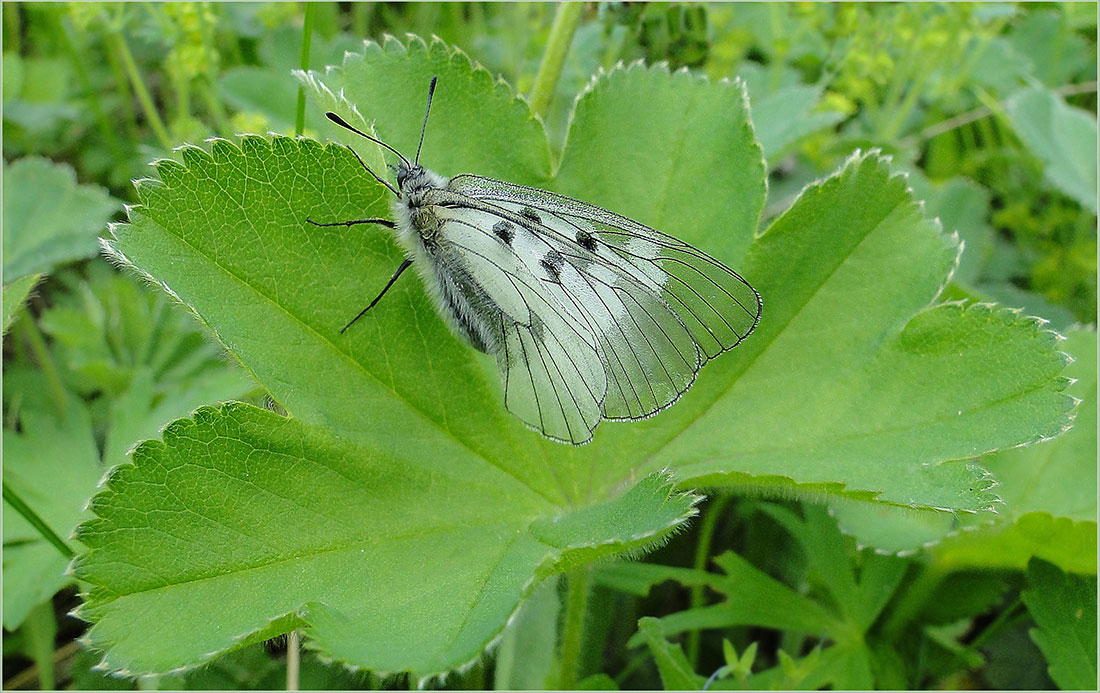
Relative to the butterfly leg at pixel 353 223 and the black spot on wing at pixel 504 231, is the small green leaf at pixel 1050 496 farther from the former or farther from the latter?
the butterfly leg at pixel 353 223

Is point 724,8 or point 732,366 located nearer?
point 732,366

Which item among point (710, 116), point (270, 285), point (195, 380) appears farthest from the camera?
point (195, 380)

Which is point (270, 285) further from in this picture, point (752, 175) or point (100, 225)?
point (100, 225)

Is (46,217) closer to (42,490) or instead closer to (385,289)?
(42,490)

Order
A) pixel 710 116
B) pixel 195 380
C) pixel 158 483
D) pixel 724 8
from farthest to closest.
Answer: pixel 724 8
pixel 195 380
pixel 710 116
pixel 158 483

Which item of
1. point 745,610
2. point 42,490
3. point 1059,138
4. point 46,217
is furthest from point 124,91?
point 1059,138

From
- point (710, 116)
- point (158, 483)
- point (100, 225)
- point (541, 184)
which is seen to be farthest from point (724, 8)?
point (158, 483)

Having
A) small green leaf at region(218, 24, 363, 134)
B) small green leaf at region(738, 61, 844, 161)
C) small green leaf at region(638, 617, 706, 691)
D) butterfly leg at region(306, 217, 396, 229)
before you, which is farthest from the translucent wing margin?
small green leaf at region(218, 24, 363, 134)
